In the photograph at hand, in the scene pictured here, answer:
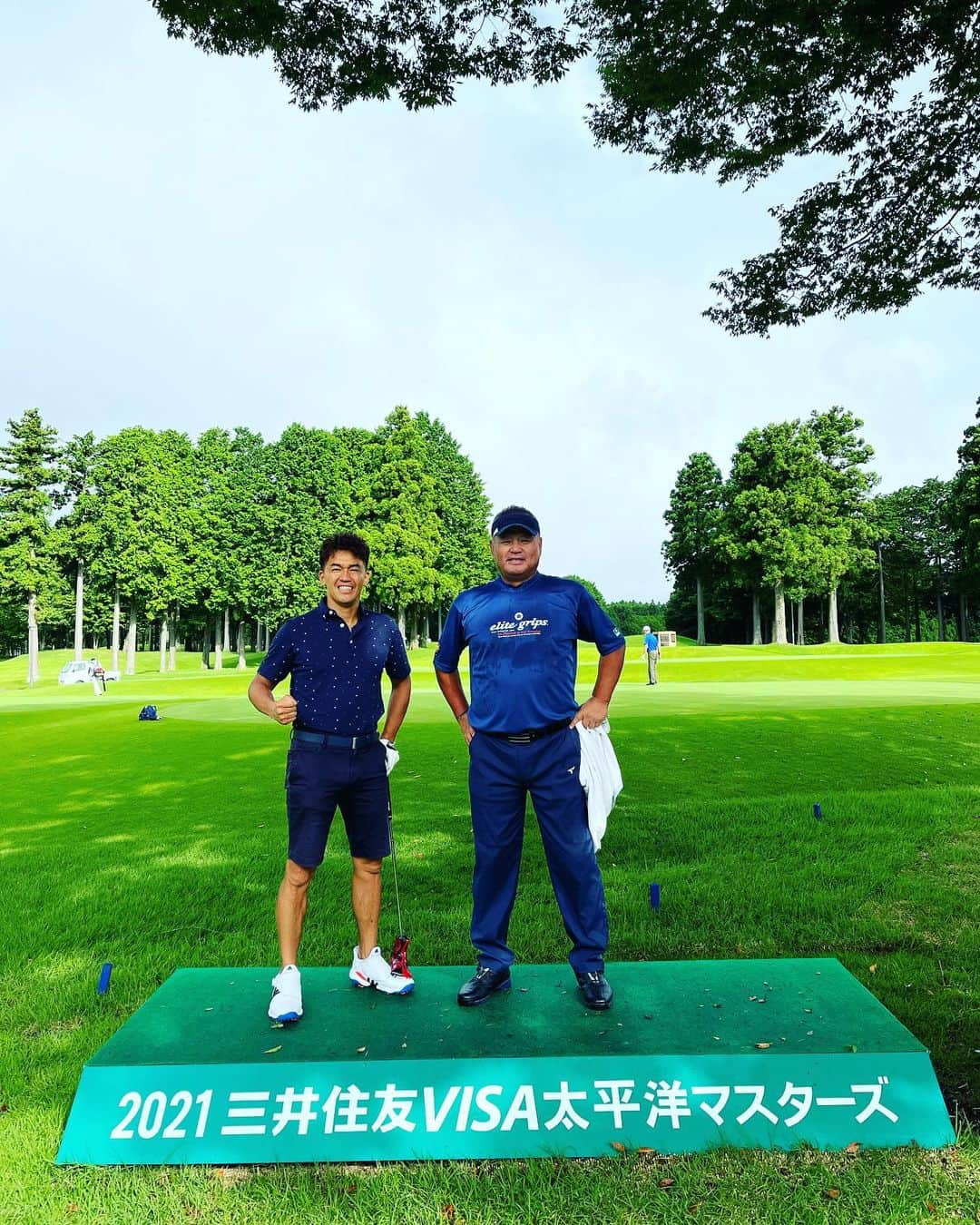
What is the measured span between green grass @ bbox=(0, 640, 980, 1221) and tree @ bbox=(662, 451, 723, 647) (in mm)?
39999

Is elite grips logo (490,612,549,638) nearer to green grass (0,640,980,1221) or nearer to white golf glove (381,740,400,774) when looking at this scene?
white golf glove (381,740,400,774)

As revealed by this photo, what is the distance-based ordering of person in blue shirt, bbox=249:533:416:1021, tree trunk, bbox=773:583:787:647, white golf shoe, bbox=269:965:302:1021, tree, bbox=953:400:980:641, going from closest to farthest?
1. white golf shoe, bbox=269:965:302:1021
2. person in blue shirt, bbox=249:533:416:1021
3. tree, bbox=953:400:980:641
4. tree trunk, bbox=773:583:787:647

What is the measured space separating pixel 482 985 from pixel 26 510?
39658 mm

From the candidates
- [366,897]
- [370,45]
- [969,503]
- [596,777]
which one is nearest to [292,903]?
[366,897]

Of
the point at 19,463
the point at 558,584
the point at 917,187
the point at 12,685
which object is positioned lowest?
the point at 12,685

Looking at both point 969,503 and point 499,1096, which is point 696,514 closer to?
point 969,503

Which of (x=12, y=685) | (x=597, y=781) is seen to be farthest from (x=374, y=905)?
(x=12, y=685)

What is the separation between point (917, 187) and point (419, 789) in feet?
26.1

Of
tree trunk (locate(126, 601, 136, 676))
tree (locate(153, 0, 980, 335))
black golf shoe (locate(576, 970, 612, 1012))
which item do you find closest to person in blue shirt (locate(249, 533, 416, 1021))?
black golf shoe (locate(576, 970, 612, 1012))

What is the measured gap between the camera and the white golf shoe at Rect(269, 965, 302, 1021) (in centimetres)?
312

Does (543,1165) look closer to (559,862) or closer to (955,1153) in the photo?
(559,862)

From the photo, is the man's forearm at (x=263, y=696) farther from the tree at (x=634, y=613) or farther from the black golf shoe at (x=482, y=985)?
the tree at (x=634, y=613)

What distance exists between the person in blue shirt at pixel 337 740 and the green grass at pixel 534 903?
96 cm

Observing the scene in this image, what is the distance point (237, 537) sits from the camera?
1711 inches
